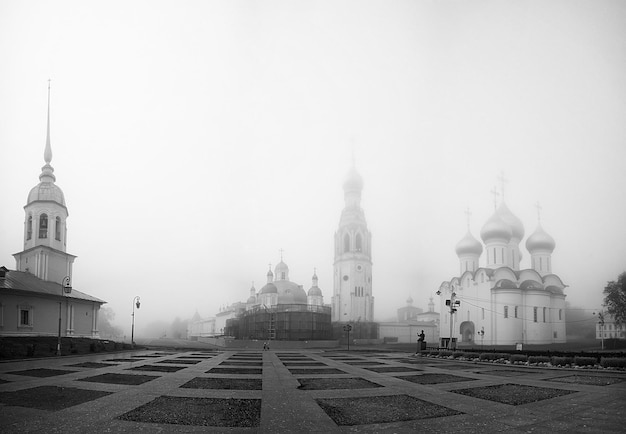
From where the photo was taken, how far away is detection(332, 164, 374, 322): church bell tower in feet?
283

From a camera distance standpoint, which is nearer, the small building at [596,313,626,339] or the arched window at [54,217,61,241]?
the arched window at [54,217,61,241]

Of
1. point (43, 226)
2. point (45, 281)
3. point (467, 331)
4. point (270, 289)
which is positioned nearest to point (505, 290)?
point (467, 331)

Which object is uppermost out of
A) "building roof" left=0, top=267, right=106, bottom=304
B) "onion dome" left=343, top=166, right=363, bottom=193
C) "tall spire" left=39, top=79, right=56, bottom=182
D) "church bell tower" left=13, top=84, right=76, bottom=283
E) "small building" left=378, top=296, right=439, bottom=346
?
"onion dome" left=343, top=166, right=363, bottom=193

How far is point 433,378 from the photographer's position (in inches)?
661

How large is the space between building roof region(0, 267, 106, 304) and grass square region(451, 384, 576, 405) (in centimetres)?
3611

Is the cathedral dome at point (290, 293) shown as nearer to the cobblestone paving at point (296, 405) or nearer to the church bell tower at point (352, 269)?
the church bell tower at point (352, 269)

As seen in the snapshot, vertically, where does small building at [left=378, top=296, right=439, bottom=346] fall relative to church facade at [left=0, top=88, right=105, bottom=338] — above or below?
below

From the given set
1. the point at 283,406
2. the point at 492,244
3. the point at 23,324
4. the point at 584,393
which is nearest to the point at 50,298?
the point at 23,324

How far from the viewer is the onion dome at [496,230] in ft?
224

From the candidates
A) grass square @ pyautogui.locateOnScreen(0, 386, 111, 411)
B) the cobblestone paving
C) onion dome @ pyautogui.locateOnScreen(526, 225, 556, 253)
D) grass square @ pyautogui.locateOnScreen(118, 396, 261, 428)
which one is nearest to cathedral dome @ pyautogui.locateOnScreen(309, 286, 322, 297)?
onion dome @ pyautogui.locateOnScreen(526, 225, 556, 253)

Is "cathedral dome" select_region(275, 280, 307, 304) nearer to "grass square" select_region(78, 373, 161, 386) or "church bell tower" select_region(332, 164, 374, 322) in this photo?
"church bell tower" select_region(332, 164, 374, 322)

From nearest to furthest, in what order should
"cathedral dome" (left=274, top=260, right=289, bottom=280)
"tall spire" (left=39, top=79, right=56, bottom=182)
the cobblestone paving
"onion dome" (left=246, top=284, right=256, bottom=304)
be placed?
the cobblestone paving < "tall spire" (left=39, top=79, right=56, bottom=182) < "cathedral dome" (left=274, top=260, right=289, bottom=280) < "onion dome" (left=246, top=284, right=256, bottom=304)

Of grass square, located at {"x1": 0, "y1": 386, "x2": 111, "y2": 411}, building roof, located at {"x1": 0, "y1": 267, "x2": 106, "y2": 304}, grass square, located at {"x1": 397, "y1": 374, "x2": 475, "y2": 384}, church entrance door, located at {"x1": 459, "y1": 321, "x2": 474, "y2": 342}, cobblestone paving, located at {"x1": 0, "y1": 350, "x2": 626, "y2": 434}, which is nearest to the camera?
cobblestone paving, located at {"x1": 0, "y1": 350, "x2": 626, "y2": 434}

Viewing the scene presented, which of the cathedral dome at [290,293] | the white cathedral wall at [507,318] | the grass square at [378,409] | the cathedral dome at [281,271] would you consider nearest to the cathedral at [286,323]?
the cathedral dome at [290,293]
